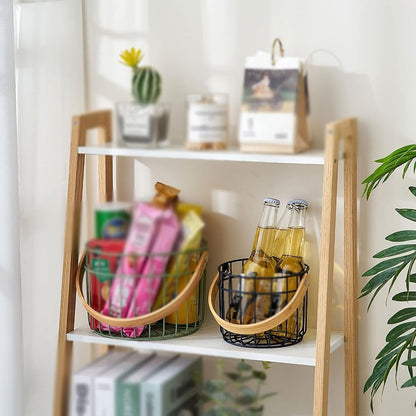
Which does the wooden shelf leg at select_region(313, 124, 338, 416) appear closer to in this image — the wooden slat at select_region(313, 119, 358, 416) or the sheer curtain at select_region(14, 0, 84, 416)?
the wooden slat at select_region(313, 119, 358, 416)

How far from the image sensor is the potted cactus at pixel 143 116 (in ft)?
2.43

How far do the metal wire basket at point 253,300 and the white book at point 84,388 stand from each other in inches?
7.8

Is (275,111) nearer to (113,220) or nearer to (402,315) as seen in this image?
(113,220)

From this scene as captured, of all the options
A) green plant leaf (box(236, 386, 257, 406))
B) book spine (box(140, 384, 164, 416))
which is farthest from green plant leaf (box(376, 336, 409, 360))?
book spine (box(140, 384, 164, 416))

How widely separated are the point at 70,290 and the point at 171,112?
353 mm

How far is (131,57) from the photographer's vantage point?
2.51 feet

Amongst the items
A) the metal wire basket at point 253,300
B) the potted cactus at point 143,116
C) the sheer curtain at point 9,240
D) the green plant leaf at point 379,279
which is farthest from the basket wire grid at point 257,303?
the sheer curtain at point 9,240

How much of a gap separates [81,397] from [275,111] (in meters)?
0.37

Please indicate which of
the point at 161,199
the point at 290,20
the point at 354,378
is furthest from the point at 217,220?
the point at 354,378

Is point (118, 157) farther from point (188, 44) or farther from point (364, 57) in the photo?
point (364, 57)

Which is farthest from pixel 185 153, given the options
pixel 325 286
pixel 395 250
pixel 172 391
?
pixel 395 250

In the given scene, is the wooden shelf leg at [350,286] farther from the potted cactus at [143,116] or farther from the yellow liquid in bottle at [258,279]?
the potted cactus at [143,116]

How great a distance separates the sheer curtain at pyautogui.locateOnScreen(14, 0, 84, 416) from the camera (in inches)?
30.9

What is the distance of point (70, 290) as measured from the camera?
992 mm
